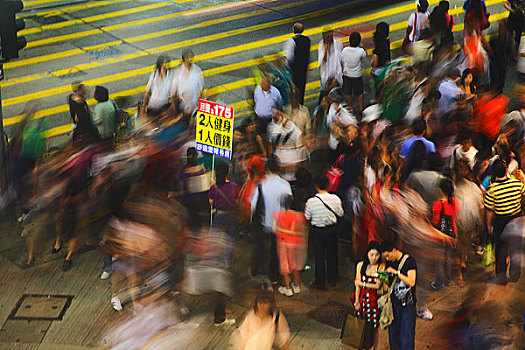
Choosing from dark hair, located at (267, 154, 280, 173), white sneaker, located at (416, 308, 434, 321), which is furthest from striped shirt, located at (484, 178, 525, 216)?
dark hair, located at (267, 154, 280, 173)

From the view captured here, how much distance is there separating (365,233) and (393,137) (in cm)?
181

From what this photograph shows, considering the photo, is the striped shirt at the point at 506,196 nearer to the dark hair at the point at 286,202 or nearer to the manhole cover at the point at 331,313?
the manhole cover at the point at 331,313

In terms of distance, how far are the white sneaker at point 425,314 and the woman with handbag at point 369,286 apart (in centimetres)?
140

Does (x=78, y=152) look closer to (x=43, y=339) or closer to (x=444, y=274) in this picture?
(x=43, y=339)

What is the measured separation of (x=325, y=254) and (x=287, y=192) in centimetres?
103

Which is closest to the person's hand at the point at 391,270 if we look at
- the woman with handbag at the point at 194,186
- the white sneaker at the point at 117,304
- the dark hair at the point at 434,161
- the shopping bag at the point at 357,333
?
the shopping bag at the point at 357,333

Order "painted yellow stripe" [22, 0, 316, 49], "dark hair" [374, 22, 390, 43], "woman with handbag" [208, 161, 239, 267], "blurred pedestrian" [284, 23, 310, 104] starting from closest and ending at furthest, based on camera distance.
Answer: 1. "woman with handbag" [208, 161, 239, 267]
2. "blurred pedestrian" [284, 23, 310, 104]
3. "dark hair" [374, 22, 390, 43]
4. "painted yellow stripe" [22, 0, 316, 49]

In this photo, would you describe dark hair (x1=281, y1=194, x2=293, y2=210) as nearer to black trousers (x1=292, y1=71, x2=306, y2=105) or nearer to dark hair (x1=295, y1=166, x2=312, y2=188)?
dark hair (x1=295, y1=166, x2=312, y2=188)

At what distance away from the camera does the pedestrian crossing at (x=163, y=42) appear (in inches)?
656

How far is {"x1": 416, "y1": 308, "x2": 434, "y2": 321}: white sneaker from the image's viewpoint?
10172 millimetres

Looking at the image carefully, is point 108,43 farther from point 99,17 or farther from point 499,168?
point 499,168

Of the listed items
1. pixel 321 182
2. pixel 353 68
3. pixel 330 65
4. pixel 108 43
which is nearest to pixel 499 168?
pixel 321 182

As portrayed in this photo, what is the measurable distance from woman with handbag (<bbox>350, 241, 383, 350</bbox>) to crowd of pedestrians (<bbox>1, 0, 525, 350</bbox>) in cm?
1

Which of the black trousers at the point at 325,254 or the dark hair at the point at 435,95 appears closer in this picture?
the black trousers at the point at 325,254
